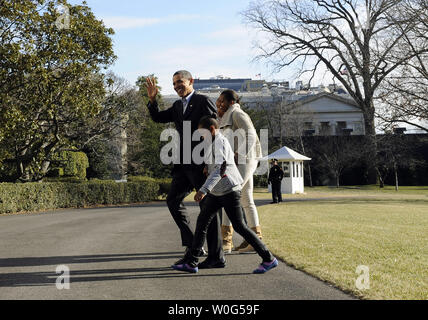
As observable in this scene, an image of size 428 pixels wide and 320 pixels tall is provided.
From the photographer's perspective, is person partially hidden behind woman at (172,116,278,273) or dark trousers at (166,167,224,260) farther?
dark trousers at (166,167,224,260)

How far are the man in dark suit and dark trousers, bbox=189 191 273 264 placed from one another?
32cm

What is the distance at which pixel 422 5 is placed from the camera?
24.1m

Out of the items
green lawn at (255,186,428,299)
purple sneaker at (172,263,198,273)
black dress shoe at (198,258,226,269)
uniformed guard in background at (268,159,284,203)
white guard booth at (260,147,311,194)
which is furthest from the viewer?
white guard booth at (260,147,311,194)

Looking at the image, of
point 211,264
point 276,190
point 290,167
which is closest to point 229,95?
point 211,264

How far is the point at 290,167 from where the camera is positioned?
37406 mm

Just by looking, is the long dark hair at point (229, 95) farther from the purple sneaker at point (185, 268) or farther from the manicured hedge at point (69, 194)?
the manicured hedge at point (69, 194)

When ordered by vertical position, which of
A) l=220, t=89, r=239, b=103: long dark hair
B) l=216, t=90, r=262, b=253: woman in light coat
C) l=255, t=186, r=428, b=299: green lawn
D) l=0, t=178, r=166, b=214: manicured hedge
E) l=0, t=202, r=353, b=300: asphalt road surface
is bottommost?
l=255, t=186, r=428, b=299: green lawn

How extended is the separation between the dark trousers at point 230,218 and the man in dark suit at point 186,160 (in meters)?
0.32

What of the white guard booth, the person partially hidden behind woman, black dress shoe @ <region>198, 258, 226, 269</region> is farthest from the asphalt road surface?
the white guard booth

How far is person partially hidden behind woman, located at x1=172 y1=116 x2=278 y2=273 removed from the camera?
5.92 metres

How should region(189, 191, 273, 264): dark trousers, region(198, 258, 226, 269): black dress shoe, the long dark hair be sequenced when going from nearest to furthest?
region(189, 191, 273, 264): dark trousers, region(198, 258, 226, 269): black dress shoe, the long dark hair

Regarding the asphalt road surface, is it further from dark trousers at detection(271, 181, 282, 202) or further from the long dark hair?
dark trousers at detection(271, 181, 282, 202)

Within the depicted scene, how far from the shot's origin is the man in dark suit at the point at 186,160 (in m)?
6.48
